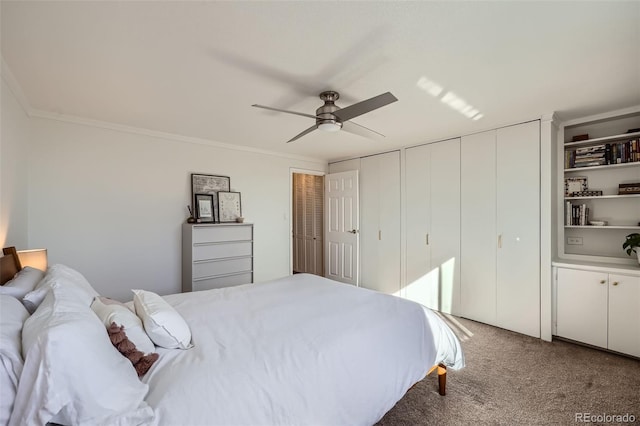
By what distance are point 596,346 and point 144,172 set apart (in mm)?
5113

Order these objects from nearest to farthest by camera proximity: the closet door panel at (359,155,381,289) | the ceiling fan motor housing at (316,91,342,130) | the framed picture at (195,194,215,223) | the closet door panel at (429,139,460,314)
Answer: the ceiling fan motor housing at (316,91,342,130), the closet door panel at (429,139,460,314), the framed picture at (195,194,215,223), the closet door panel at (359,155,381,289)

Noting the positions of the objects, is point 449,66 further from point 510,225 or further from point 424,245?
point 424,245

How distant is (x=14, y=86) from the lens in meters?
2.17

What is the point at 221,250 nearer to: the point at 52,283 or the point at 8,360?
the point at 52,283

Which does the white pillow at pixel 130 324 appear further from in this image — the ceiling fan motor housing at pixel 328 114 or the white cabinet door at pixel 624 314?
the white cabinet door at pixel 624 314

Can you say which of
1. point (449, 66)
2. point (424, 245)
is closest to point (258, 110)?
point (449, 66)

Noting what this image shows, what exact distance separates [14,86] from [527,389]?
4480 millimetres

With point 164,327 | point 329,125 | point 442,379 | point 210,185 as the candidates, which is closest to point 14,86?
point 210,185

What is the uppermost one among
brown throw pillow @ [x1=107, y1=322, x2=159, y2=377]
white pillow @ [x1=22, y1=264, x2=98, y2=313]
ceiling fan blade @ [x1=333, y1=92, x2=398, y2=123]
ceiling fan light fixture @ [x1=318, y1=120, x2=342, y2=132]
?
ceiling fan blade @ [x1=333, y1=92, x2=398, y2=123]

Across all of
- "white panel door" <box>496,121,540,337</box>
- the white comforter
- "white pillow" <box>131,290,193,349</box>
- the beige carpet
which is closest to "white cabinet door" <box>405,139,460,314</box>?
"white panel door" <box>496,121,540,337</box>

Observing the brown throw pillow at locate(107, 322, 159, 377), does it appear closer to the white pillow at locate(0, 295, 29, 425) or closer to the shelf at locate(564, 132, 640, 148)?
the white pillow at locate(0, 295, 29, 425)

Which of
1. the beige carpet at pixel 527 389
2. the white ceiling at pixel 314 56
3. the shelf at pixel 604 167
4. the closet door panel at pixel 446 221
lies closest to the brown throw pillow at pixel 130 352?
the beige carpet at pixel 527 389

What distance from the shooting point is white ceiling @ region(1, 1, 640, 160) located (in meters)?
1.44

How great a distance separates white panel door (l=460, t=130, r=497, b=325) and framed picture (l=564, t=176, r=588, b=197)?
735 millimetres
